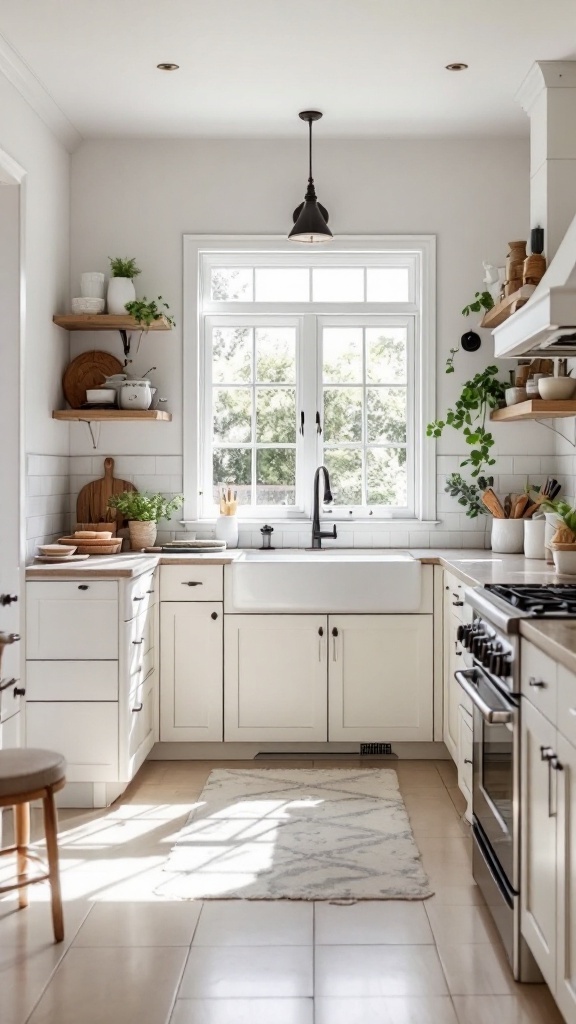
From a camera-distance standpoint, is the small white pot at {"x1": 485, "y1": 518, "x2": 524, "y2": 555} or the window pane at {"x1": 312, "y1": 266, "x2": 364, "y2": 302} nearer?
the small white pot at {"x1": 485, "y1": 518, "x2": 524, "y2": 555}

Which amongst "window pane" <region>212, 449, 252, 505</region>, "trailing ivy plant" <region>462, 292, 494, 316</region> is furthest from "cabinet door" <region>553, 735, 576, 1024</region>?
"window pane" <region>212, 449, 252, 505</region>

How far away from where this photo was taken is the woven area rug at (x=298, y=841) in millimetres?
3178

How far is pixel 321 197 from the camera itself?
4.99 meters

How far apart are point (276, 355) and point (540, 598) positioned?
8.55ft

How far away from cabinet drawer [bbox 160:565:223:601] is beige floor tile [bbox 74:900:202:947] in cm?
165

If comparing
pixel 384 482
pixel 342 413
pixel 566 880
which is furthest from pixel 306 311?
pixel 566 880

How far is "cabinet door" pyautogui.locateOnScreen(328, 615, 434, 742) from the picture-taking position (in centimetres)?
451

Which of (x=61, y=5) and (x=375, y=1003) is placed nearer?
(x=375, y=1003)

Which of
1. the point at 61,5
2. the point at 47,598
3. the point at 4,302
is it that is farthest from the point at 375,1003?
the point at 61,5

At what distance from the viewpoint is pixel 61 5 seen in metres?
3.50

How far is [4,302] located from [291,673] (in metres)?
1.99

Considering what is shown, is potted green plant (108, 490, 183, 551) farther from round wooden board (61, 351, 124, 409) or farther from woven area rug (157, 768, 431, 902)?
woven area rug (157, 768, 431, 902)

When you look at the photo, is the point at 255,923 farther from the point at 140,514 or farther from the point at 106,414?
the point at 106,414

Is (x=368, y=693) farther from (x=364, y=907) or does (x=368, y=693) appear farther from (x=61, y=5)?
(x=61, y=5)
